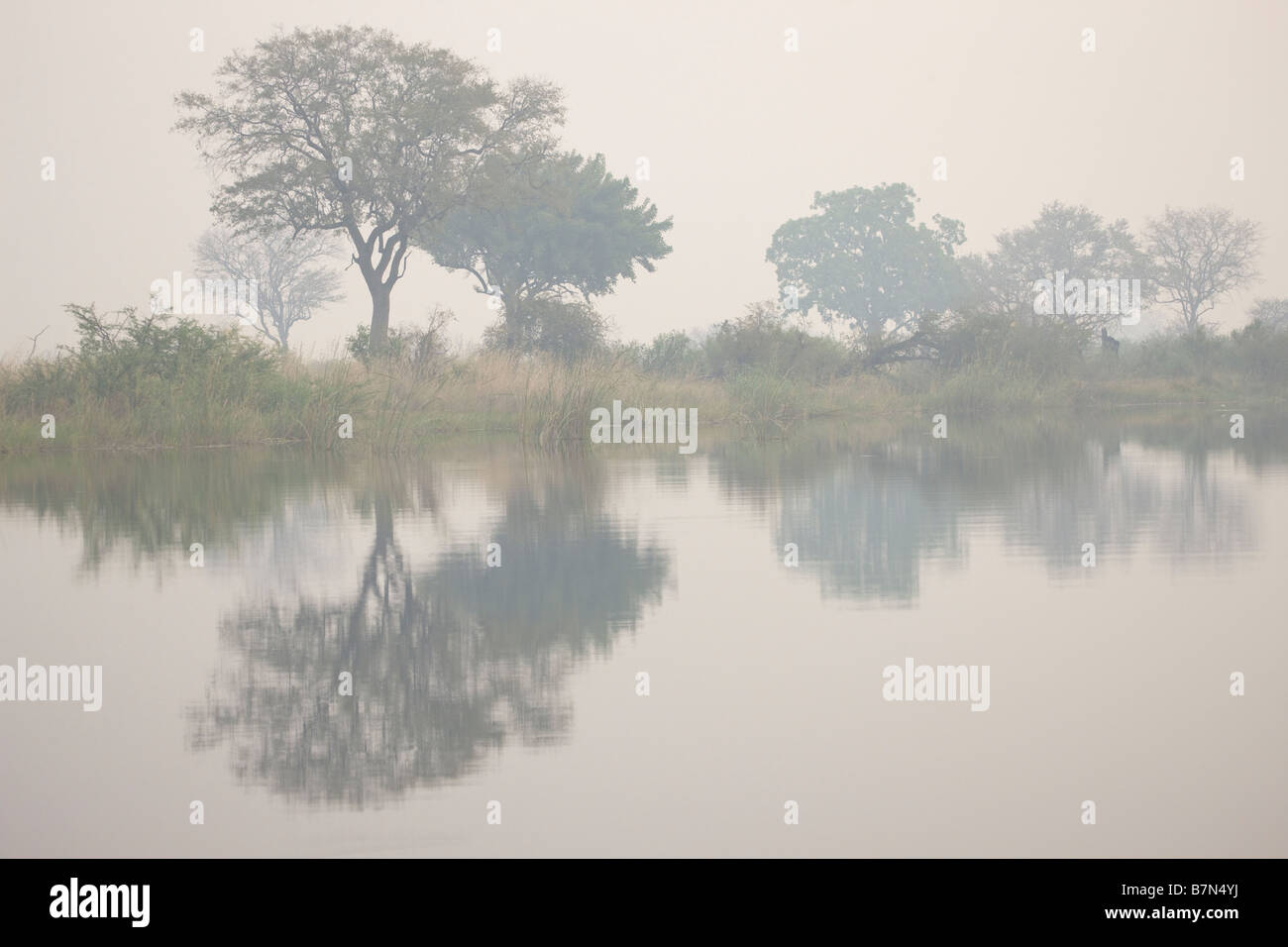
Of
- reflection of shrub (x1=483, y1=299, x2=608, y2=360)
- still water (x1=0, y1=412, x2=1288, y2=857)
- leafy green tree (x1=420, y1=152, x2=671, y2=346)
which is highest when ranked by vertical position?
leafy green tree (x1=420, y1=152, x2=671, y2=346)

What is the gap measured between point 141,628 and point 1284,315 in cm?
9360

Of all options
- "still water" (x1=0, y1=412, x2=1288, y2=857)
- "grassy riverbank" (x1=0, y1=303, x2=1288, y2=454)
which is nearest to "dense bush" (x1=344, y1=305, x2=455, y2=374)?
"grassy riverbank" (x1=0, y1=303, x2=1288, y2=454)

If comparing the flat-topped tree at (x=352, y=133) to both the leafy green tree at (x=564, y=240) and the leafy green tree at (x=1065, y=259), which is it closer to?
the leafy green tree at (x=564, y=240)

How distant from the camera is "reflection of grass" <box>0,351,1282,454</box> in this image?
1007 inches

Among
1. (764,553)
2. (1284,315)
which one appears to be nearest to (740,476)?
(764,553)

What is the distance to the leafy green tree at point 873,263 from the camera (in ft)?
300

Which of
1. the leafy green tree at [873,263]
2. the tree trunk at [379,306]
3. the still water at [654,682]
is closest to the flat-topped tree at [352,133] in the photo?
the tree trunk at [379,306]

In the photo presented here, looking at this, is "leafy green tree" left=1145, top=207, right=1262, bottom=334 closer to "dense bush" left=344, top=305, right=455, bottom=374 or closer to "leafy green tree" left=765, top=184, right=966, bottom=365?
"leafy green tree" left=765, top=184, right=966, bottom=365

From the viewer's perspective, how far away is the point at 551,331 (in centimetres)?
4469

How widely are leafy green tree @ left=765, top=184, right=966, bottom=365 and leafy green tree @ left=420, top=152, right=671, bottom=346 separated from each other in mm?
31194

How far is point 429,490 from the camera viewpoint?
15.9 m

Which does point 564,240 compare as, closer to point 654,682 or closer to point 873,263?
point 873,263

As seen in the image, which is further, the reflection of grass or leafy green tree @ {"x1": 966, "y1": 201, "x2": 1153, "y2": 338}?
leafy green tree @ {"x1": 966, "y1": 201, "x2": 1153, "y2": 338}

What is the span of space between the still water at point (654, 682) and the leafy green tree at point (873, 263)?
80.0 metres
